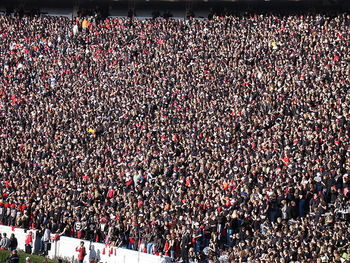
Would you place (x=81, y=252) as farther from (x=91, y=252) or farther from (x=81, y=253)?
(x=91, y=252)

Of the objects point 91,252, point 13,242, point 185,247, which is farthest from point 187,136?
point 13,242

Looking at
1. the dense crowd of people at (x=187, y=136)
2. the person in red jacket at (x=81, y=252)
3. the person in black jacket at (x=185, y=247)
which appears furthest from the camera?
the person in red jacket at (x=81, y=252)

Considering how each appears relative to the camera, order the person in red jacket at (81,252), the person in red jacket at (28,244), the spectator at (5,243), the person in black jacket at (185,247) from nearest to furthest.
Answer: the person in black jacket at (185,247), the person in red jacket at (81,252), the spectator at (5,243), the person in red jacket at (28,244)

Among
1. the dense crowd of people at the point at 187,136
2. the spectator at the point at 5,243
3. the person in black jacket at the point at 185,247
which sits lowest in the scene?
the person in black jacket at the point at 185,247

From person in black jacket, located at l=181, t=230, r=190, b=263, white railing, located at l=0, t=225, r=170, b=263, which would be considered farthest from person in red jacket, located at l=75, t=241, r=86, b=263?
person in black jacket, located at l=181, t=230, r=190, b=263

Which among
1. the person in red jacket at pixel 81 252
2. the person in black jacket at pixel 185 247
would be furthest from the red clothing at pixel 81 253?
the person in black jacket at pixel 185 247

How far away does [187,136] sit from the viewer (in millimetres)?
31328

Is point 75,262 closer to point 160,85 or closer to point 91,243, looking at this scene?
point 91,243

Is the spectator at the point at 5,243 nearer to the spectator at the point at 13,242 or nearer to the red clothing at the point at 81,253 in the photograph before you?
the spectator at the point at 13,242

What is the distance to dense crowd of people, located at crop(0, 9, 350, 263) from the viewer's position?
2336cm

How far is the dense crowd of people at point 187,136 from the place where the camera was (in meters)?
23.4

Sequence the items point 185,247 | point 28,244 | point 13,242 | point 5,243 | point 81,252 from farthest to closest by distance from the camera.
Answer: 1. point 28,244
2. point 13,242
3. point 5,243
4. point 81,252
5. point 185,247

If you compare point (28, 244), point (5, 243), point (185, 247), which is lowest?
point (185, 247)

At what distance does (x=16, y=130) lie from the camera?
3831 centimetres
